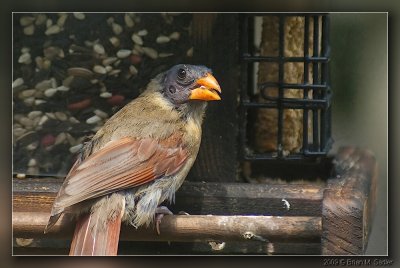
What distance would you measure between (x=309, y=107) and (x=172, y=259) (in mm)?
987

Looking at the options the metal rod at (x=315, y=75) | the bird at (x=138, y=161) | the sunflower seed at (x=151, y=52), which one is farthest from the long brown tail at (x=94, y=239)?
the metal rod at (x=315, y=75)

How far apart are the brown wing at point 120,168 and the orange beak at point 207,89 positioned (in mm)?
233

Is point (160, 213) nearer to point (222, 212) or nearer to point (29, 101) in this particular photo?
point (222, 212)

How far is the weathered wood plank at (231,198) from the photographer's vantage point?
5199 millimetres

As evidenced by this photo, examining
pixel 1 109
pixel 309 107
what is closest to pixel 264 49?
pixel 309 107

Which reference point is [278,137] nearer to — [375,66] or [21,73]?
[375,66]

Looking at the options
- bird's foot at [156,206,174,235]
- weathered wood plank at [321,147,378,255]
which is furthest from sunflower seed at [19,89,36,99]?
weathered wood plank at [321,147,378,255]

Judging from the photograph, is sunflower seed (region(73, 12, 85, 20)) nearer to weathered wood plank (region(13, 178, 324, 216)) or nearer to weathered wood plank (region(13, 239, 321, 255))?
weathered wood plank (region(13, 178, 324, 216))

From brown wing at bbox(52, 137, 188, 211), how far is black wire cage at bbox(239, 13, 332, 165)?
0.57 m

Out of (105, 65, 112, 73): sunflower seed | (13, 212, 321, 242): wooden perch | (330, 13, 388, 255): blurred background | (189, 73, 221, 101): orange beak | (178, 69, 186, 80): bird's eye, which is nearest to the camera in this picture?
(13, 212, 321, 242): wooden perch

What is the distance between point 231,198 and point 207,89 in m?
0.51

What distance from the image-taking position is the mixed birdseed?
17.9ft

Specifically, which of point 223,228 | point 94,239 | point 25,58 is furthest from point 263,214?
point 25,58

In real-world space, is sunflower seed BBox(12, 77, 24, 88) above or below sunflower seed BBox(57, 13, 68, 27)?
below
